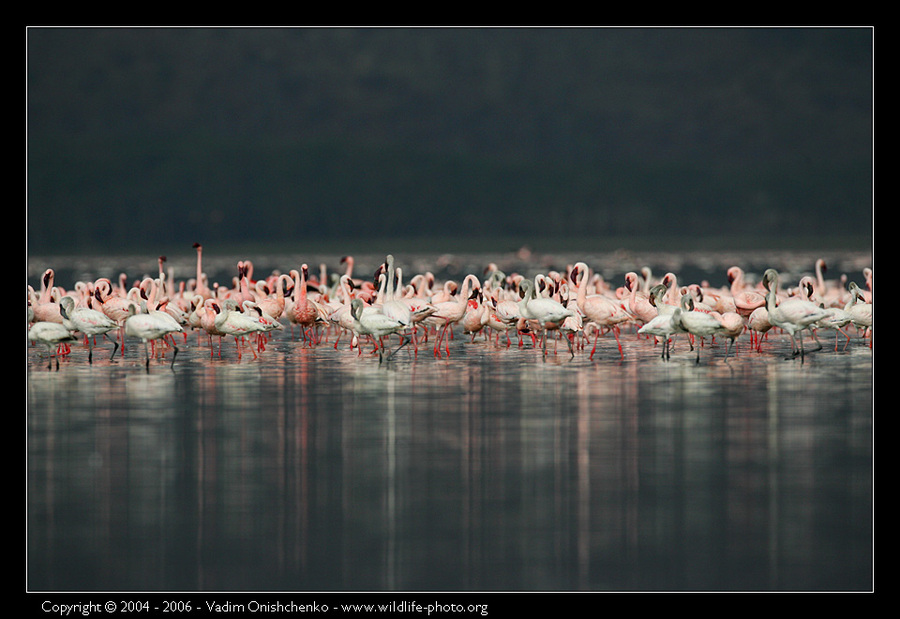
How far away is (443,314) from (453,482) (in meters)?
8.74

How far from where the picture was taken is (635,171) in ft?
472

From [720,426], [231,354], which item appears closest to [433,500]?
[720,426]

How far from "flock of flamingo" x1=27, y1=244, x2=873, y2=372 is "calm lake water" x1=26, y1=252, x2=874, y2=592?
106 cm

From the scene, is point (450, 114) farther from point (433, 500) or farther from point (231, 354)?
point (433, 500)

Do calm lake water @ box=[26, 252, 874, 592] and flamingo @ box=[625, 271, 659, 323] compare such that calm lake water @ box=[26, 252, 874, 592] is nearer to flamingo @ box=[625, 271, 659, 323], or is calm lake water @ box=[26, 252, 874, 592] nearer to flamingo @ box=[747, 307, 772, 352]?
flamingo @ box=[747, 307, 772, 352]

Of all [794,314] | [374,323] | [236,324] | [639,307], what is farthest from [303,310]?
[794,314]

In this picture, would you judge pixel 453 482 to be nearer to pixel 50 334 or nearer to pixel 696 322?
pixel 696 322

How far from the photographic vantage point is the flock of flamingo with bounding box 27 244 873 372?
16.7 meters

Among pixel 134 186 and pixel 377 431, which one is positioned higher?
pixel 134 186

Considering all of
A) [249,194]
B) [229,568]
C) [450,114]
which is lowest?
[229,568]

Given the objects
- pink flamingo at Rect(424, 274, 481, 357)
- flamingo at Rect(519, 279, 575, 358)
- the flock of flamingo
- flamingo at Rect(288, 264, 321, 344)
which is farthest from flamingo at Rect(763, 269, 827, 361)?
flamingo at Rect(288, 264, 321, 344)

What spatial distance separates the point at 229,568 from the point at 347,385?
7.13 meters

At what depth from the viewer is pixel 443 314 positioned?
734 inches

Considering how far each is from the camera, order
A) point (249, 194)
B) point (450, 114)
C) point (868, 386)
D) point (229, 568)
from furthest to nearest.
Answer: point (450, 114), point (249, 194), point (868, 386), point (229, 568)
